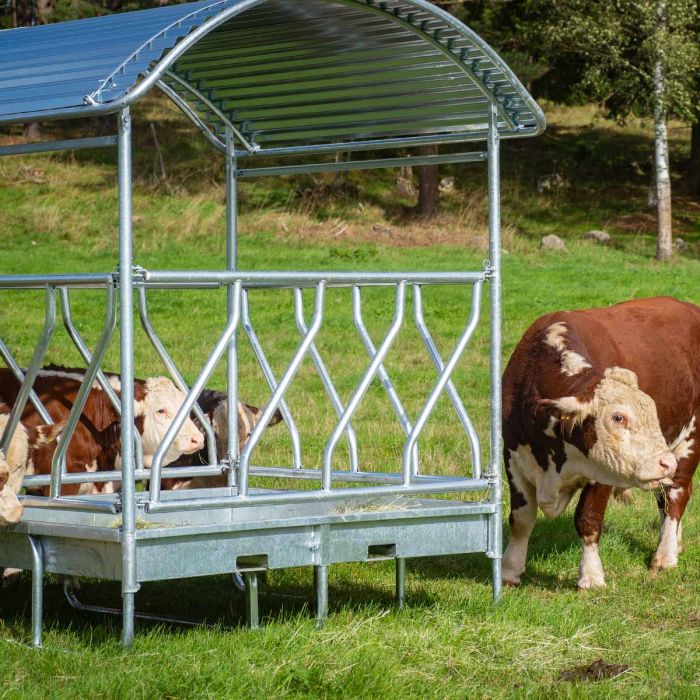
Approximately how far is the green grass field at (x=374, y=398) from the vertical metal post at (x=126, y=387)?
302 millimetres

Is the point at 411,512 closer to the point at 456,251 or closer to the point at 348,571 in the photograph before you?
the point at 348,571

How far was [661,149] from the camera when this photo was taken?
28547mm

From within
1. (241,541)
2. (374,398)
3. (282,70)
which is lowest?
(374,398)

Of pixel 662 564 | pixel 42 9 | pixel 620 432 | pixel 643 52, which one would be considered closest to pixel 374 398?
pixel 662 564

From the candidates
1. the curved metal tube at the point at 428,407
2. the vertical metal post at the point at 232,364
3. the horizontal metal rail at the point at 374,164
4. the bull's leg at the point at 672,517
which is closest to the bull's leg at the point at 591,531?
the bull's leg at the point at 672,517

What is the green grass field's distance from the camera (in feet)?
17.5

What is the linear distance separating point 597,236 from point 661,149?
2553 millimetres

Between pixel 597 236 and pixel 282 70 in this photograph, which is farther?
pixel 597 236

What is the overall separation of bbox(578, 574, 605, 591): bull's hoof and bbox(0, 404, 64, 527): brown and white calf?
3.25 metres

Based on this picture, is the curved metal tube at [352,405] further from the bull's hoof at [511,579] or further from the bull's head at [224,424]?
the bull's head at [224,424]

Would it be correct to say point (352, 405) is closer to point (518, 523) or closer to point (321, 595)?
point (321, 595)

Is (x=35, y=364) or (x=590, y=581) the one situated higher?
(x=35, y=364)

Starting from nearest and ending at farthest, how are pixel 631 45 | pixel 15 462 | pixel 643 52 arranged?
pixel 15 462 → pixel 643 52 → pixel 631 45

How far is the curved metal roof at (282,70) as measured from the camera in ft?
18.2
